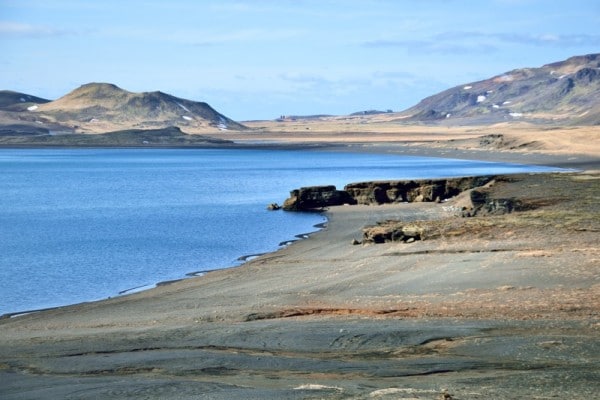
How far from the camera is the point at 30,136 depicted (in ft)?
552

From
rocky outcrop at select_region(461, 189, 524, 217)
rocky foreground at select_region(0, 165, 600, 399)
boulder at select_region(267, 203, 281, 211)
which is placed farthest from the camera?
boulder at select_region(267, 203, 281, 211)

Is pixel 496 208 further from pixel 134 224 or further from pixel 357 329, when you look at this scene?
pixel 357 329

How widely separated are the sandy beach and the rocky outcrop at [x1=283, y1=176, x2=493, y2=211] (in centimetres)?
1690

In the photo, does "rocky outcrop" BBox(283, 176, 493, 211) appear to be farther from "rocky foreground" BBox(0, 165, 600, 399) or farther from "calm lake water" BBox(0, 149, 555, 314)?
"rocky foreground" BBox(0, 165, 600, 399)

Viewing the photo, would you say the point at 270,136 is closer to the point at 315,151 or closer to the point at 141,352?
the point at 315,151

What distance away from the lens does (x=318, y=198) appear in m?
45.5

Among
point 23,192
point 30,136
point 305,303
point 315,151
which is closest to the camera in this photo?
point 305,303

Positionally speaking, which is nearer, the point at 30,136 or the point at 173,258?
the point at 173,258

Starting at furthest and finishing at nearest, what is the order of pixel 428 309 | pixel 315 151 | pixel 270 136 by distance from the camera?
pixel 270 136 → pixel 315 151 → pixel 428 309

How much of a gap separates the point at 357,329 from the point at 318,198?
30.7 metres

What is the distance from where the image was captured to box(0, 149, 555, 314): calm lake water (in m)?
26.3

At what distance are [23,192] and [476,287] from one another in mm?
51709

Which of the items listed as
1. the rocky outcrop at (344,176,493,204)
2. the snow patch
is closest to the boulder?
the rocky outcrop at (344,176,493,204)

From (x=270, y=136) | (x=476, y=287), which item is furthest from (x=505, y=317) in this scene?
(x=270, y=136)
